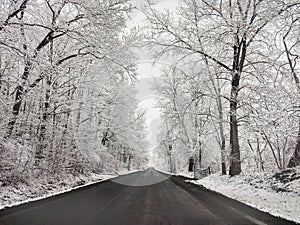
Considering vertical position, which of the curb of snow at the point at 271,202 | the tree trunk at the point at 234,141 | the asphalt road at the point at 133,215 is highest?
the tree trunk at the point at 234,141

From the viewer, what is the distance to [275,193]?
30.0 feet

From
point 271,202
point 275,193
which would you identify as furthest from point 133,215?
point 275,193

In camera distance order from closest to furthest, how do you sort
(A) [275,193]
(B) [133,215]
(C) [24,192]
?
1. (B) [133,215]
2. (A) [275,193]
3. (C) [24,192]

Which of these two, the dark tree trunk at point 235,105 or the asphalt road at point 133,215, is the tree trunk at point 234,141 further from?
the asphalt road at point 133,215

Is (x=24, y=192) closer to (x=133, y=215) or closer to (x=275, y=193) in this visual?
(x=133, y=215)

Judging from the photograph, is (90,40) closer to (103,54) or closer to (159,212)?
(103,54)

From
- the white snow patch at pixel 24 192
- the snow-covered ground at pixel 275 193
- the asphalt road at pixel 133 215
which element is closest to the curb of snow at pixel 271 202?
the snow-covered ground at pixel 275 193

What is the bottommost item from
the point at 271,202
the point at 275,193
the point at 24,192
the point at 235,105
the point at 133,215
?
the point at 133,215

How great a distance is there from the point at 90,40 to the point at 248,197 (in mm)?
8536

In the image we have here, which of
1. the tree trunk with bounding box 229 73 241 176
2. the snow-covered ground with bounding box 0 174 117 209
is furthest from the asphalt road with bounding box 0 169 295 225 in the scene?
the tree trunk with bounding box 229 73 241 176

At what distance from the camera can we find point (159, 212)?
280 inches

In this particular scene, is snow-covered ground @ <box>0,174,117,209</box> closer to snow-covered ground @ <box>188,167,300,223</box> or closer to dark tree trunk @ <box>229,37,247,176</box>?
snow-covered ground @ <box>188,167,300,223</box>

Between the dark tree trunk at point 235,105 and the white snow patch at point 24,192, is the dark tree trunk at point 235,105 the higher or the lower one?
the higher one

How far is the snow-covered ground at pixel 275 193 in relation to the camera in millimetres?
7359
